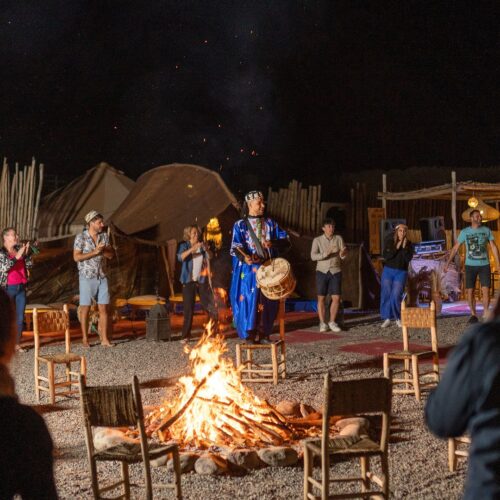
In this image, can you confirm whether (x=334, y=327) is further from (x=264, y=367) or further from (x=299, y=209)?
(x=299, y=209)

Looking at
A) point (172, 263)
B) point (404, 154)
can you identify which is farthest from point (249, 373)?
point (404, 154)

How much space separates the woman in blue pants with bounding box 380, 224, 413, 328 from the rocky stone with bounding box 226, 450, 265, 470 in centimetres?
770

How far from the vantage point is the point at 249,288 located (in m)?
9.21

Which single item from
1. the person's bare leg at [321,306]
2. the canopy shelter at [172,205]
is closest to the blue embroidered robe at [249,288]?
the person's bare leg at [321,306]

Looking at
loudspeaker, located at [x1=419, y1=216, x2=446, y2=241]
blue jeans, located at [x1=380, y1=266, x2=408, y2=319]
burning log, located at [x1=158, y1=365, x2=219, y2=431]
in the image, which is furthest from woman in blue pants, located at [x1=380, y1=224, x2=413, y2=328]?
burning log, located at [x1=158, y1=365, x2=219, y2=431]

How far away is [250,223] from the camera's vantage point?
30.2 feet

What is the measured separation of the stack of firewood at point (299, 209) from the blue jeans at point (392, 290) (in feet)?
15.5

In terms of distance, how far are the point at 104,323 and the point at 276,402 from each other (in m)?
4.63

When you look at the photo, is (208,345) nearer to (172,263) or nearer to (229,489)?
(229,489)

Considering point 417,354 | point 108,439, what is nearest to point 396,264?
point 417,354

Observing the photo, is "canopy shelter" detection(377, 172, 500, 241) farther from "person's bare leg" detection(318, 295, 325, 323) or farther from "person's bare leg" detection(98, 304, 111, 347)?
"person's bare leg" detection(98, 304, 111, 347)

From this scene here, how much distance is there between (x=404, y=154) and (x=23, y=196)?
3478 centimetres

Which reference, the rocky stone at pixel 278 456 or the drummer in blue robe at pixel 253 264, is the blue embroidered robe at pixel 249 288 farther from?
the rocky stone at pixel 278 456

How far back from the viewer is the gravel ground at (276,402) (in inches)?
190
